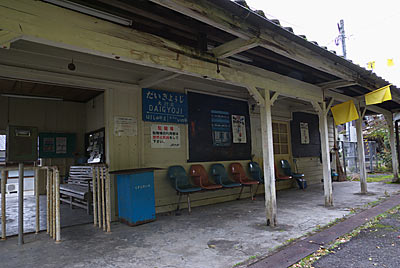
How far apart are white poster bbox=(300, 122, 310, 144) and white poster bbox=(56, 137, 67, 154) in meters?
7.14

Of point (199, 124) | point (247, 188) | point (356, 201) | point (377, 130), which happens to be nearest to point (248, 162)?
point (247, 188)

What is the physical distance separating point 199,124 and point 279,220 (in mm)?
2565

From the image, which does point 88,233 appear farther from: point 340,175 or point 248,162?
point 340,175

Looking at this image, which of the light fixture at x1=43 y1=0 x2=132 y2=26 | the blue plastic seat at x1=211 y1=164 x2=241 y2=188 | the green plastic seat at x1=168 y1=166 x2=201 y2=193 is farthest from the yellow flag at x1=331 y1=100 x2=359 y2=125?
the light fixture at x1=43 y1=0 x2=132 y2=26

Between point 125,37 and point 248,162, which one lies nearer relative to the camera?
point 125,37

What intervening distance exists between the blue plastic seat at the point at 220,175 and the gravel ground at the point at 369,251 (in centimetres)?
269

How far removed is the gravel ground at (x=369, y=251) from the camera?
2650 mm

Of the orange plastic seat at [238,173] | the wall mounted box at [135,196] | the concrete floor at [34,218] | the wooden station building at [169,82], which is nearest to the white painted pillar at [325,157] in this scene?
the wooden station building at [169,82]

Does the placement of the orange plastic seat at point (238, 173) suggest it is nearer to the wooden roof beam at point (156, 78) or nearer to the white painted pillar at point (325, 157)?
the white painted pillar at point (325, 157)

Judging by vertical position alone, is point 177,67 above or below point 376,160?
above

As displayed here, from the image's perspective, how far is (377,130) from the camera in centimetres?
1338

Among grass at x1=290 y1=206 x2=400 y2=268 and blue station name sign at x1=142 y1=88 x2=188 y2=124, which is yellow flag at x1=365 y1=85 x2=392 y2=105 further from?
blue station name sign at x1=142 y1=88 x2=188 y2=124

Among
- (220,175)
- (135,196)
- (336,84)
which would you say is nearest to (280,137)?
(336,84)

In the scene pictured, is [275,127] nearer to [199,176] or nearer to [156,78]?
[199,176]
